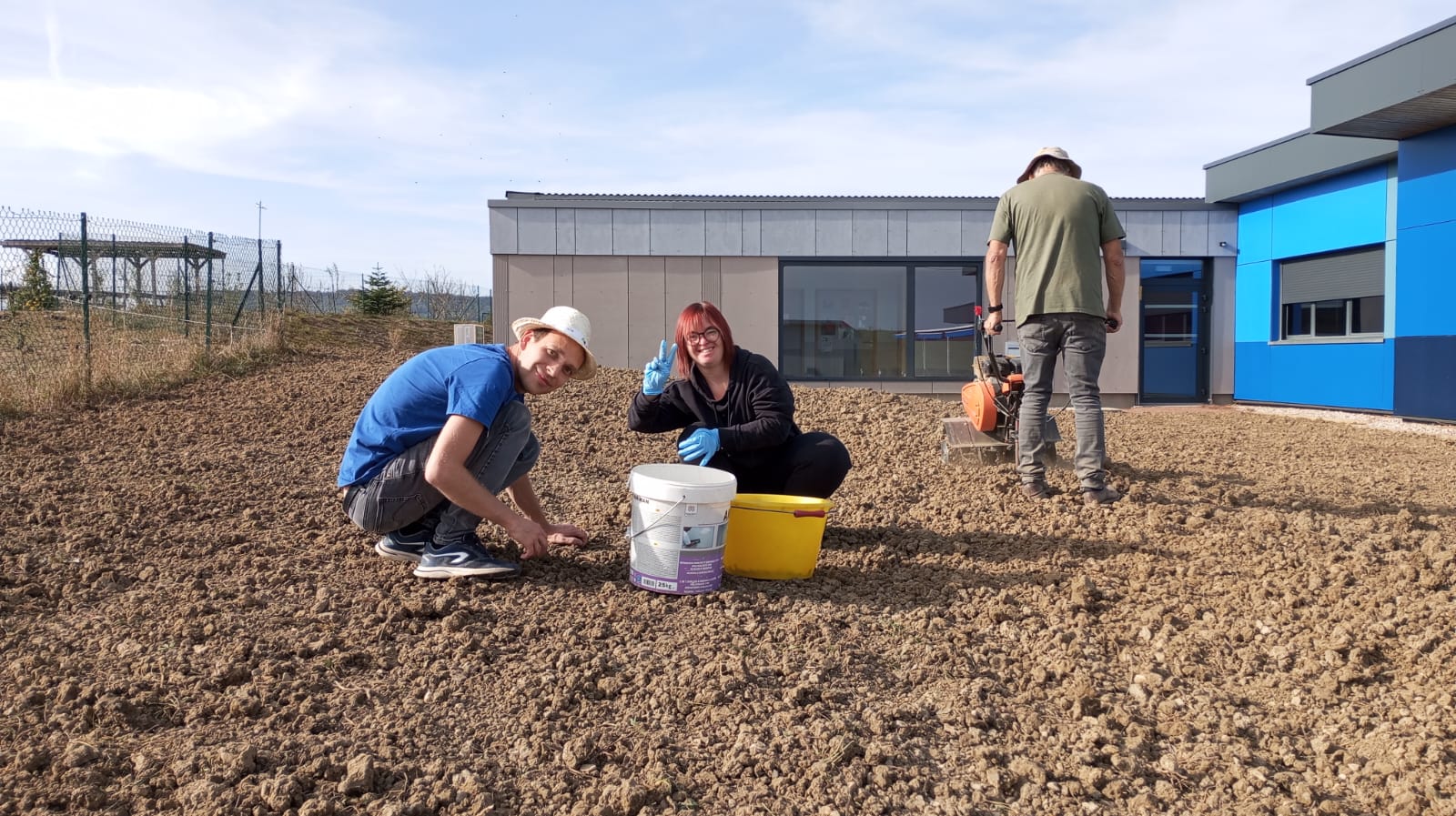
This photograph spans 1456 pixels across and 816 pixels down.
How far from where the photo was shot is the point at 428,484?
3.21 m

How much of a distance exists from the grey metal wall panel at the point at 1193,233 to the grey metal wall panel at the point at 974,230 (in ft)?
8.77

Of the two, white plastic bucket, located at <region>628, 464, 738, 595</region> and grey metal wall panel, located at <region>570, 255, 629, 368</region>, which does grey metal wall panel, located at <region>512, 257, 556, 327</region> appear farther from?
white plastic bucket, located at <region>628, 464, 738, 595</region>

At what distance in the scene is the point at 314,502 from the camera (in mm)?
4559

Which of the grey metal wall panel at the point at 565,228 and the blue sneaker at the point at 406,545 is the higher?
the grey metal wall panel at the point at 565,228

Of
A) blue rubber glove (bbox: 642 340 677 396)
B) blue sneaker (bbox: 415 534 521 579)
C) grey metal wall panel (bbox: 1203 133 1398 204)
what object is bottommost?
blue sneaker (bbox: 415 534 521 579)

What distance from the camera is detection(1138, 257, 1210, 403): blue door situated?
1279 cm

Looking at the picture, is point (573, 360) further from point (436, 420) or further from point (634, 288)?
point (634, 288)

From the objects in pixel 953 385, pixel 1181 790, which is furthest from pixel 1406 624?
pixel 953 385

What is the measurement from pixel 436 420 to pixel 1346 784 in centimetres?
271

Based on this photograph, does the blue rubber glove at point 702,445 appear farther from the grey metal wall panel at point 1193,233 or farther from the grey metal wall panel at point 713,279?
the grey metal wall panel at point 1193,233

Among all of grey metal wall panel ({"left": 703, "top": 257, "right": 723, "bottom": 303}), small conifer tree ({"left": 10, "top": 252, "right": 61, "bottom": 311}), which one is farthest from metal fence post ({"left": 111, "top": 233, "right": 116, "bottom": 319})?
grey metal wall panel ({"left": 703, "top": 257, "right": 723, "bottom": 303})

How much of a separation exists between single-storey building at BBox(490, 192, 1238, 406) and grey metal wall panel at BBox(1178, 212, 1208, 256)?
0.05ft

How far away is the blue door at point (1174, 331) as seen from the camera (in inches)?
504

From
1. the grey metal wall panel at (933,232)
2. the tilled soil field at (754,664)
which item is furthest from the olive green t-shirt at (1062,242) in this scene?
the grey metal wall panel at (933,232)
